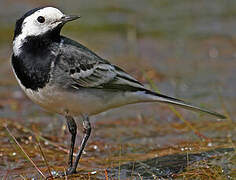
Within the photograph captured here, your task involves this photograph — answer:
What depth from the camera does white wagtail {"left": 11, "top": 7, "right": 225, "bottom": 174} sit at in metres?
5.62

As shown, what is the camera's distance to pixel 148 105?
9.52 m

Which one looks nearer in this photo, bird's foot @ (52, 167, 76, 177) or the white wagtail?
the white wagtail

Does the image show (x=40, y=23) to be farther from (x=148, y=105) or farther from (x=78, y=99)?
(x=148, y=105)

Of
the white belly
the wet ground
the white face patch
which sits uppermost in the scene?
the white face patch

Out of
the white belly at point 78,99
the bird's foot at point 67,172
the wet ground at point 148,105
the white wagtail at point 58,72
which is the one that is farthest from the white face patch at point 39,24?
the wet ground at point 148,105

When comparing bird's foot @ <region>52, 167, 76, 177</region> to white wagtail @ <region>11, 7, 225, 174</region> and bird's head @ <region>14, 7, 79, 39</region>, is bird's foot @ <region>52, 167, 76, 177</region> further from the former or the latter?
bird's head @ <region>14, 7, 79, 39</region>

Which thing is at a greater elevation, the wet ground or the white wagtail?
the white wagtail

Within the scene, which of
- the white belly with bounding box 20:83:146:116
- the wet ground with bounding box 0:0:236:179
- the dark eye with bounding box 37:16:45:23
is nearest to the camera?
the white belly with bounding box 20:83:146:116

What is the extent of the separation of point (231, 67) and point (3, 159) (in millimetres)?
5860

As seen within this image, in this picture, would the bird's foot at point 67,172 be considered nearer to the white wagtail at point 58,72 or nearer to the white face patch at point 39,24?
the white wagtail at point 58,72

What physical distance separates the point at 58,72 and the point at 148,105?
4022mm

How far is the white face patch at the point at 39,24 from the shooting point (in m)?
5.77

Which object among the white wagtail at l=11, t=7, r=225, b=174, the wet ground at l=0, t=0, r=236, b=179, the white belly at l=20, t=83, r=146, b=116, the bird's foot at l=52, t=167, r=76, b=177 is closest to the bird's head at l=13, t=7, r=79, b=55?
the white wagtail at l=11, t=7, r=225, b=174

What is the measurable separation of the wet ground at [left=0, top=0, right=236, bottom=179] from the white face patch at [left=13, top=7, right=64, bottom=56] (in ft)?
4.67
